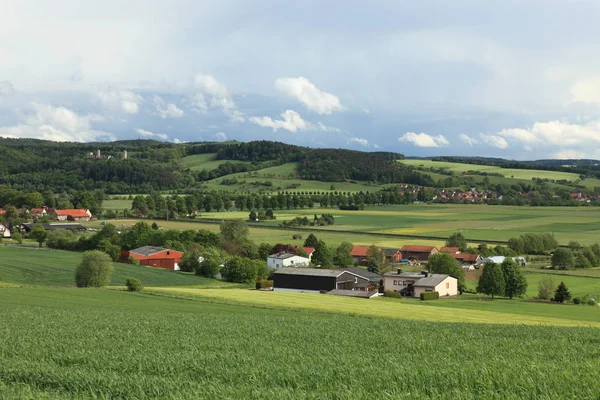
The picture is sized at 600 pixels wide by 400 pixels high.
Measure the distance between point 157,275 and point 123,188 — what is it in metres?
137

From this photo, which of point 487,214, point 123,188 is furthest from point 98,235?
point 123,188

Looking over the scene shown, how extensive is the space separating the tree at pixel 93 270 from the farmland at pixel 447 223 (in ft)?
146

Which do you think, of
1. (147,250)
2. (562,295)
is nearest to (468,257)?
(562,295)

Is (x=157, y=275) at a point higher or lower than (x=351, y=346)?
lower

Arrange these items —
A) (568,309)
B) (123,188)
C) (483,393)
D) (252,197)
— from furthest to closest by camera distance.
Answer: (123,188) → (252,197) → (568,309) → (483,393)

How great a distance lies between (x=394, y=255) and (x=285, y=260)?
16.7m

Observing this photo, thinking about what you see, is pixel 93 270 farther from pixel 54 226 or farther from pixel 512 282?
pixel 54 226

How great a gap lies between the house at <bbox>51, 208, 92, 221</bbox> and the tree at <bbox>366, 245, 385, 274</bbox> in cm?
7784

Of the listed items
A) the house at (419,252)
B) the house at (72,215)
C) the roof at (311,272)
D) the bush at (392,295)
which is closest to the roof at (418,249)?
the house at (419,252)

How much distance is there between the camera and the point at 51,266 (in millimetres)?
63500

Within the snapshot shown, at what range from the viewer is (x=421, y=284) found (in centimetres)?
5878

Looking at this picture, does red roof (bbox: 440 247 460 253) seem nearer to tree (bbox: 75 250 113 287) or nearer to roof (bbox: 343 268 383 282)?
roof (bbox: 343 268 383 282)

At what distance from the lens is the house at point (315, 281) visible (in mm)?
62344

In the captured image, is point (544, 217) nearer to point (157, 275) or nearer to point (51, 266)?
point (157, 275)
